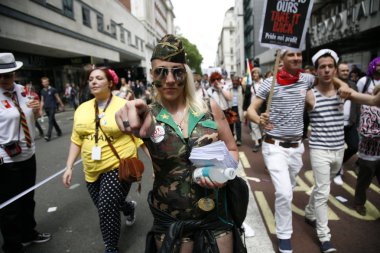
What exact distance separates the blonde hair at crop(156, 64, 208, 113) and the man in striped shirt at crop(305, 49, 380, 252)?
1776mm

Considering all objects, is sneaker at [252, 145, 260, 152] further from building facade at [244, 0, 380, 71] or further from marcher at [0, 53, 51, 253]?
marcher at [0, 53, 51, 253]

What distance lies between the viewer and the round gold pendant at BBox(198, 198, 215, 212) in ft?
6.17

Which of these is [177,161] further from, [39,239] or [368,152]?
[368,152]

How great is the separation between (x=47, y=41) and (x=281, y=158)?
2049cm

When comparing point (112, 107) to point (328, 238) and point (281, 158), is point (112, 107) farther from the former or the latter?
point (328, 238)

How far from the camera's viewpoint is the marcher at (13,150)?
3.14 meters

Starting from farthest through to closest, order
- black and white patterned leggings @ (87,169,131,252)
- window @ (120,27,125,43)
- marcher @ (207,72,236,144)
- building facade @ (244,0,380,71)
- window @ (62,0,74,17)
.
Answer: window @ (120,27,125,43)
window @ (62,0,74,17)
building facade @ (244,0,380,71)
marcher @ (207,72,236,144)
black and white patterned leggings @ (87,169,131,252)

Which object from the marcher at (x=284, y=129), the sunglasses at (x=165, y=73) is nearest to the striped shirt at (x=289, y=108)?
the marcher at (x=284, y=129)

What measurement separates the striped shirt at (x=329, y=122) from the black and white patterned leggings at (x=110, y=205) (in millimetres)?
2208

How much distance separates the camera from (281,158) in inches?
128

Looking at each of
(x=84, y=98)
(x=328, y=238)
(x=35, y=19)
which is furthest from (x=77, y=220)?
(x=35, y=19)

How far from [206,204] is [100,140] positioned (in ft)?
5.41

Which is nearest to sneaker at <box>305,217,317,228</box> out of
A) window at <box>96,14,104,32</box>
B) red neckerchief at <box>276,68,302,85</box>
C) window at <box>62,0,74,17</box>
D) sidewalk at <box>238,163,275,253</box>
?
sidewalk at <box>238,163,275,253</box>

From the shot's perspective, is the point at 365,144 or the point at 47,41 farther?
the point at 47,41
